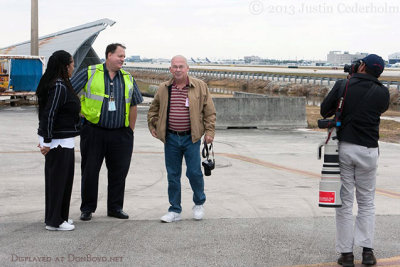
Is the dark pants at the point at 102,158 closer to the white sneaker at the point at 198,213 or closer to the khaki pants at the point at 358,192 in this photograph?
the white sneaker at the point at 198,213

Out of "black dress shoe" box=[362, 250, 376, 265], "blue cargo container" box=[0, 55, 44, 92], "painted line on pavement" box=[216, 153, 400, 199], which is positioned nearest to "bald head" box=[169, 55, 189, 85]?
"black dress shoe" box=[362, 250, 376, 265]

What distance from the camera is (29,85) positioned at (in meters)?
28.1

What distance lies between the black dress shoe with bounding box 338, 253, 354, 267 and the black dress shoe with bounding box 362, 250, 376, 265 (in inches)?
4.2

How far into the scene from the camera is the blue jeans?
6430 millimetres

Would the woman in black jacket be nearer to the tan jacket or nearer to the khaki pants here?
the tan jacket

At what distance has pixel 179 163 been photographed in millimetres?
6578

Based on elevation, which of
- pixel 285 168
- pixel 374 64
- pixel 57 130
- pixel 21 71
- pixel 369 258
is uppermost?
pixel 374 64

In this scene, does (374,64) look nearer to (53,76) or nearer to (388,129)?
(53,76)

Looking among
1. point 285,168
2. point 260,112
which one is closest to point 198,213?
point 285,168

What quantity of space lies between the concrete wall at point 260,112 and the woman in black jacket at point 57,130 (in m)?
12.2

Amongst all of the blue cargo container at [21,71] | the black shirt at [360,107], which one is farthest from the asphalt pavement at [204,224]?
the blue cargo container at [21,71]

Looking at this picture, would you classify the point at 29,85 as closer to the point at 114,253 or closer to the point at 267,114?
the point at 267,114

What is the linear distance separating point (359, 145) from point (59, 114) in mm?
2836

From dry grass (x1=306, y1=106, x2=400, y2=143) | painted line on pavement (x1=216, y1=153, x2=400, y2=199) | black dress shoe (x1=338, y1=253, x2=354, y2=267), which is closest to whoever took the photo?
black dress shoe (x1=338, y1=253, x2=354, y2=267)
